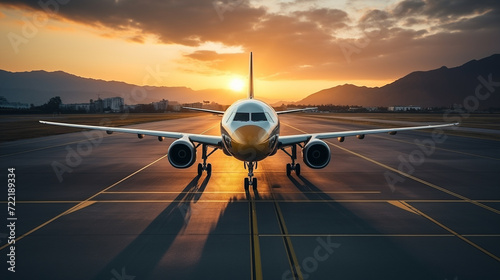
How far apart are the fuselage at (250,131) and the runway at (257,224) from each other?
2.14m

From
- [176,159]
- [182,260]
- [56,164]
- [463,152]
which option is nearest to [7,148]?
[56,164]

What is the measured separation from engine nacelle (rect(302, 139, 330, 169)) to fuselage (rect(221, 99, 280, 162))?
5.95ft

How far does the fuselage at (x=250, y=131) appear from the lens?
1311 cm

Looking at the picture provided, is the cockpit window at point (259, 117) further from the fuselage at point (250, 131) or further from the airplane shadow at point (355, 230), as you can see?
the airplane shadow at point (355, 230)

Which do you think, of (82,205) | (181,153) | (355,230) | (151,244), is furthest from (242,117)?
(82,205)

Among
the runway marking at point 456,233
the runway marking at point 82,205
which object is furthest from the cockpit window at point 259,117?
the runway marking at point 82,205

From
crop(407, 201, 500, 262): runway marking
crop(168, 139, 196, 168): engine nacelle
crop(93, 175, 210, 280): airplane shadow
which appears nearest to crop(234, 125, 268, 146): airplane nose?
crop(168, 139, 196, 168): engine nacelle

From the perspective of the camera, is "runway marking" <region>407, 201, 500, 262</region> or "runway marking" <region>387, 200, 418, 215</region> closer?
"runway marking" <region>407, 201, 500, 262</region>

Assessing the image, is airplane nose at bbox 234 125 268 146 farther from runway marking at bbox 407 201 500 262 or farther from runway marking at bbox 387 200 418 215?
runway marking at bbox 407 201 500 262

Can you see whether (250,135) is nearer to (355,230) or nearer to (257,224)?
(257,224)

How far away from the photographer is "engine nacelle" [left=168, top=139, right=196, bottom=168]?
1545 centimetres

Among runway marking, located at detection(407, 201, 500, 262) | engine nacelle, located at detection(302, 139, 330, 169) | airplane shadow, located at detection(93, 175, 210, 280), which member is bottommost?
runway marking, located at detection(407, 201, 500, 262)

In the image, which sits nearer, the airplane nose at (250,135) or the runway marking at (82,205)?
the runway marking at (82,205)

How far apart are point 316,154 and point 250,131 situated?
4.40m
